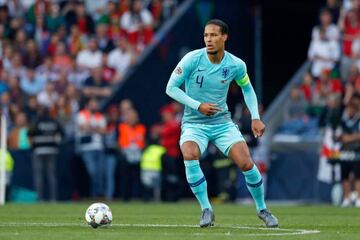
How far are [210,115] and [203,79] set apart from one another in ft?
1.75

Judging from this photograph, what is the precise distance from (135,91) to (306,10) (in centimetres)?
659

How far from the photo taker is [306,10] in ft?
111

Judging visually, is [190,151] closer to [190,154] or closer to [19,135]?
[190,154]

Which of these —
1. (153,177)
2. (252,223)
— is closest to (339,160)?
(153,177)

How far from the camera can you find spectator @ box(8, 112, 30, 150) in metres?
27.1

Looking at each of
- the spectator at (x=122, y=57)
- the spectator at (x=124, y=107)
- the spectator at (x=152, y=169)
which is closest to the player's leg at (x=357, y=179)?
the spectator at (x=152, y=169)

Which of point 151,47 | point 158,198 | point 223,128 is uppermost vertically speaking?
point 151,47

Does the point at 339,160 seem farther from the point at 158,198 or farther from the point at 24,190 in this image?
the point at 24,190

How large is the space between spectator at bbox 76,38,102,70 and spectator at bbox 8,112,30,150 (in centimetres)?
303

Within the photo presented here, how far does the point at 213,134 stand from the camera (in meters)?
14.1

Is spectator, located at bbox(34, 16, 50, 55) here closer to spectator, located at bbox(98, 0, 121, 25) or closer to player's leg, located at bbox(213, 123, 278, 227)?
spectator, located at bbox(98, 0, 121, 25)

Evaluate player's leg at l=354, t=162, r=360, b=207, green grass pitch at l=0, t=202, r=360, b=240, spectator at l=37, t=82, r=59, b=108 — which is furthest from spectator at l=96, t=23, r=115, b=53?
green grass pitch at l=0, t=202, r=360, b=240

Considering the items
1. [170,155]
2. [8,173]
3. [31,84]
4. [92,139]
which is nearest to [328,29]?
[170,155]

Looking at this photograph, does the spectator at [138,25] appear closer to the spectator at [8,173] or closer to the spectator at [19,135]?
the spectator at [19,135]
